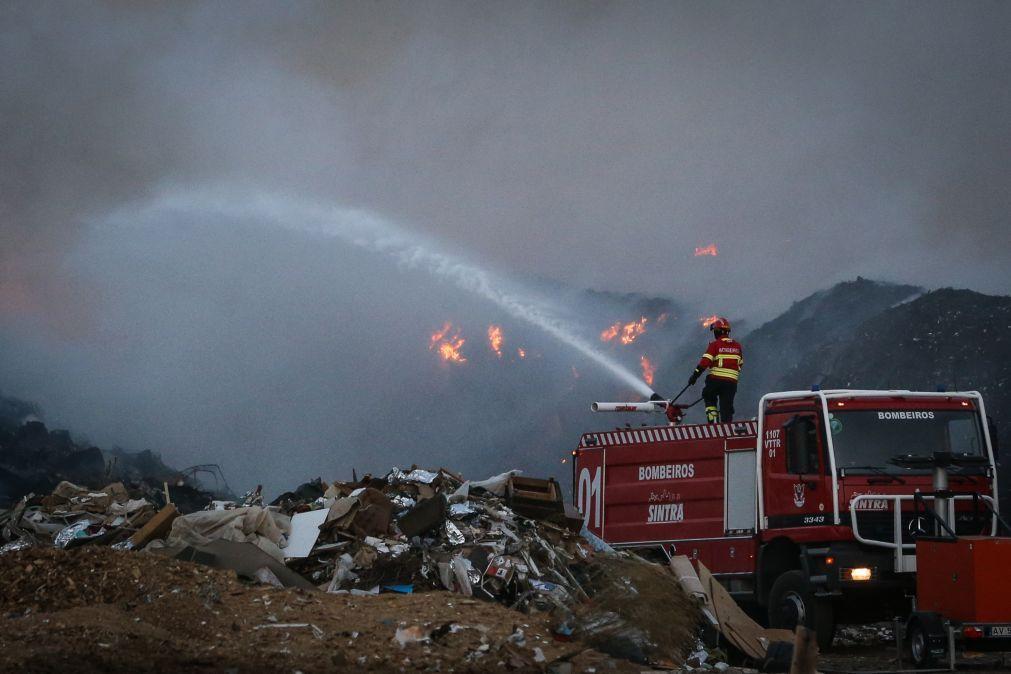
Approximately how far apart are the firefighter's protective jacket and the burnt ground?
5.79 meters

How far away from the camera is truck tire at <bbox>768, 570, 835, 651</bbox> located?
433 inches

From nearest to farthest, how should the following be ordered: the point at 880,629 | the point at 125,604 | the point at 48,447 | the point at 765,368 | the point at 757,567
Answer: the point at 125,604 < the point at 757,567 < the point at 880,629 < the point at 48,447 < the point at 765,368

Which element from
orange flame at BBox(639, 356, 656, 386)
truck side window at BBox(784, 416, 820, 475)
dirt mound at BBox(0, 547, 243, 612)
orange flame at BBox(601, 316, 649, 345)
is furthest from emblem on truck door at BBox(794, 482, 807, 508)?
orange flame at BBox(601, 316, 649, 345)

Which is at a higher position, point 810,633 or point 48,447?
point 48,447

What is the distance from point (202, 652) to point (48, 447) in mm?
27099

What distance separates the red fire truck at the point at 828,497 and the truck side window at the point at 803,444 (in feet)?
0.04

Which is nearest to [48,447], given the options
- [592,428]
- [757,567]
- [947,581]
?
[592,428]

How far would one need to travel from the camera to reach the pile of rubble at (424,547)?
1031 centimetres

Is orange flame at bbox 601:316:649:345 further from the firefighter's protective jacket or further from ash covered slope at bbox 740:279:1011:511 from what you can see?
the firefighter's protective jacket

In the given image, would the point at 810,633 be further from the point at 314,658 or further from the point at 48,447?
the point at 48,447

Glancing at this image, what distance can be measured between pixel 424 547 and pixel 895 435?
5.49 m

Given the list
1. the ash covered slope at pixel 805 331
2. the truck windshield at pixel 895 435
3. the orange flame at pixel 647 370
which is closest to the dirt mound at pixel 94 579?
the truck windshield at pixel 895 435

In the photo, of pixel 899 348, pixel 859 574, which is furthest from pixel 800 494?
pixel 899 348

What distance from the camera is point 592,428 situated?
4325 cm
